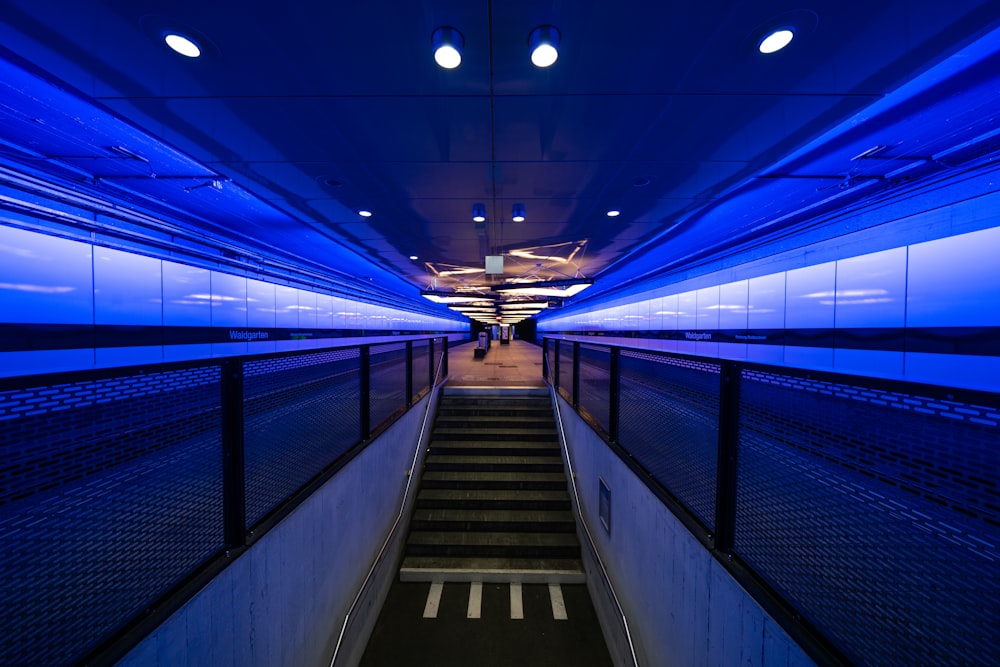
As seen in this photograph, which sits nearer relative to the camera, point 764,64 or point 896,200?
point 764,64

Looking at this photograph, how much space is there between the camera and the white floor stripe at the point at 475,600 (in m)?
3.80

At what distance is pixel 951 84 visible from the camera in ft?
8.89

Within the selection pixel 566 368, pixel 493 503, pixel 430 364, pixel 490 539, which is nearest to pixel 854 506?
pixel 490 539

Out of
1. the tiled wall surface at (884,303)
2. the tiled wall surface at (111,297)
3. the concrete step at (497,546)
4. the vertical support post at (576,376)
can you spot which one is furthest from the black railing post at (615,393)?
the tiled wall surface at (111,297)

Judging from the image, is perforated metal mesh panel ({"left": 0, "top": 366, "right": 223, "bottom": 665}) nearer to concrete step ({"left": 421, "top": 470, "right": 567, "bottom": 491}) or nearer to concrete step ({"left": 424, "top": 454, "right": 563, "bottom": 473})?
concrete step ({"left": 421, "top": 470, "right": 567, "bottom": 491})

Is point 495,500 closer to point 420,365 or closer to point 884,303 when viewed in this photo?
point 420,365

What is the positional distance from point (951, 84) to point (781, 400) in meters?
3.40

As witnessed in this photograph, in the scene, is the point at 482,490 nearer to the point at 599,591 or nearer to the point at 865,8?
the point at 599,591

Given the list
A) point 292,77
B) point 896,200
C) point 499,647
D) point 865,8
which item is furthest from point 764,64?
point 499,647

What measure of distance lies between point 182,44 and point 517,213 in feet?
12.7

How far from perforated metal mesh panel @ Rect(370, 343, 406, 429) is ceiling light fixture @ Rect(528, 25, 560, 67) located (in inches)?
122

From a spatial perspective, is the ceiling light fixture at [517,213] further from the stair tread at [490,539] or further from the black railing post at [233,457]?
the stair tread at [490,539]

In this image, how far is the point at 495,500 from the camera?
516 centimetres

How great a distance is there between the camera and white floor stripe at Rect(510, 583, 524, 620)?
3.80 meters
